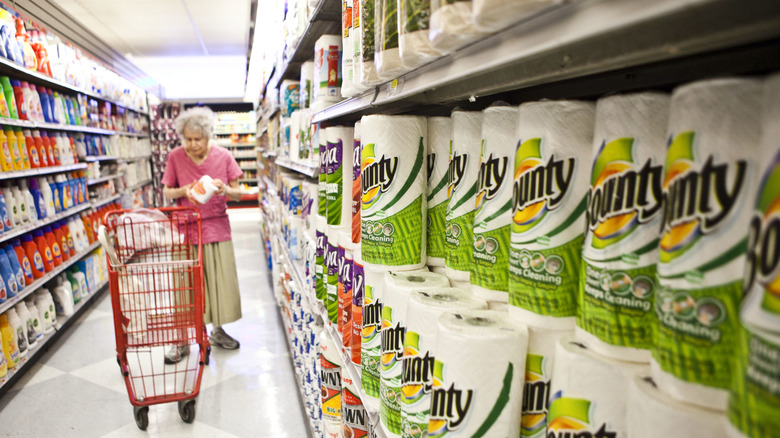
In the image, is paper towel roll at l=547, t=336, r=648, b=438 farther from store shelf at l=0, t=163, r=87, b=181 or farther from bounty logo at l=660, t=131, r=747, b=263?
store shelf at l=0, t=163, r=87, b=181

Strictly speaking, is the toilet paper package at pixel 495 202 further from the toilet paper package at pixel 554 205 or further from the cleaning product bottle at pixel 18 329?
the cleaning product bottle at pixel 18 329

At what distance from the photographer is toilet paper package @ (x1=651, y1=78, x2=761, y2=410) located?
1.32ft

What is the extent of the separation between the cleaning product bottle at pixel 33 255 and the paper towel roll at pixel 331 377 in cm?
289

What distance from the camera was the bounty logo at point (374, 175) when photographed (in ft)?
3.36

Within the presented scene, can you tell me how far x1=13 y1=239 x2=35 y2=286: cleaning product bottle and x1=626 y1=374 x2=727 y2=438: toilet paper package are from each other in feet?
12.8

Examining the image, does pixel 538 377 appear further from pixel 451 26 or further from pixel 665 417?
pixel 451 26

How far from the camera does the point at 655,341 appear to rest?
19.4 inches

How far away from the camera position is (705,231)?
42 cm

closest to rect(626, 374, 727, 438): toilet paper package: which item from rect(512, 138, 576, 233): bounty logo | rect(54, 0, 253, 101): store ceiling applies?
rect(512, 138, 576, 233): bounty logo

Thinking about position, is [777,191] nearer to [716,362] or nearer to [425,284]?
[716,362]

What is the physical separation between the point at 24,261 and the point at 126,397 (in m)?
1.31

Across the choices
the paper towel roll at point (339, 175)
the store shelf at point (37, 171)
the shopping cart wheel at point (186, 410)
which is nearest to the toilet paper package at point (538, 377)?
the paper towel roll at point (339, 175)

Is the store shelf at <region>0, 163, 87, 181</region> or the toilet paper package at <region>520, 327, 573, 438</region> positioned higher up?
the store shelf at <region>0, 163, 87, 181</region>

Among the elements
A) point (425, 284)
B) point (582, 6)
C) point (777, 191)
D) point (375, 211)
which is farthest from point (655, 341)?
point (375, 211)
